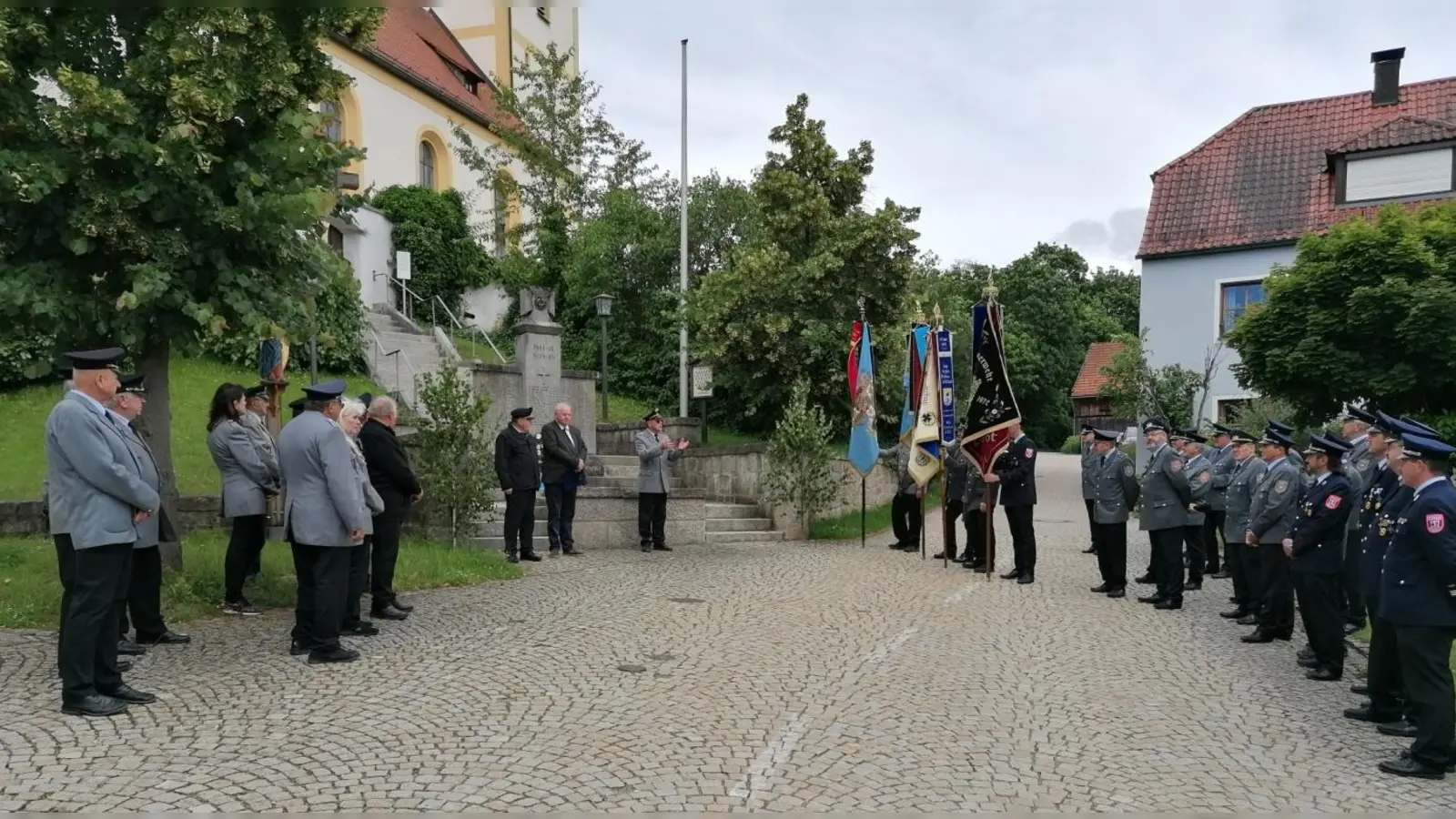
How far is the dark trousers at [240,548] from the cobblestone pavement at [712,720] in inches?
16.0

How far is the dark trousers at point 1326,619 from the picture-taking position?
688cm

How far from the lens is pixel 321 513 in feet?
21.3

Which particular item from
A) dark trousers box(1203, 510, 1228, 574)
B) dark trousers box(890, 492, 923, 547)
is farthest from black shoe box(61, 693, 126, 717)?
dark trousers box(1203, 510, 1228, 574)

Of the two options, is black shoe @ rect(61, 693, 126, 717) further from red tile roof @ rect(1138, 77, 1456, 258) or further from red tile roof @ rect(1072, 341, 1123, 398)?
red tile roof @ rect(1072, 341, 1123, 398)

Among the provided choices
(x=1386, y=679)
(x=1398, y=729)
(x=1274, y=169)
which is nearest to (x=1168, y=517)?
(x=1386, y=679)

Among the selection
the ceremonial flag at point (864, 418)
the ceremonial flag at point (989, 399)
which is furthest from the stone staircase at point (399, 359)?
the ceremonial flag at point (989, 399)

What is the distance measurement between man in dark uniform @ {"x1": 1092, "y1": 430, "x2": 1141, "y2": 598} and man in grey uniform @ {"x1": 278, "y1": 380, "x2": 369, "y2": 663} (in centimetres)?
717

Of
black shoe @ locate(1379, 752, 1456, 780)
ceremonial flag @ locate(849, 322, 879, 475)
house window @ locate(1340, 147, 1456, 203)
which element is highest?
house window @ locate(1340, 147, 1456, 203)

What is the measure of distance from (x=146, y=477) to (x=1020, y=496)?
839cm

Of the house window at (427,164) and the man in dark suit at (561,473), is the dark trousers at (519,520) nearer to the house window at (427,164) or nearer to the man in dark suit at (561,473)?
the man in dark suit at (561,473)

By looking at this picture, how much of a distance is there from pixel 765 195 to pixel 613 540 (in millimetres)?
8905

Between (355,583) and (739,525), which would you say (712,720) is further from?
(739,525)

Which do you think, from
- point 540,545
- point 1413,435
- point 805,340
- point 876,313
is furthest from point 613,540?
point 1413,435

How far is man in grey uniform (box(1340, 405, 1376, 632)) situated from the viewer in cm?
759
